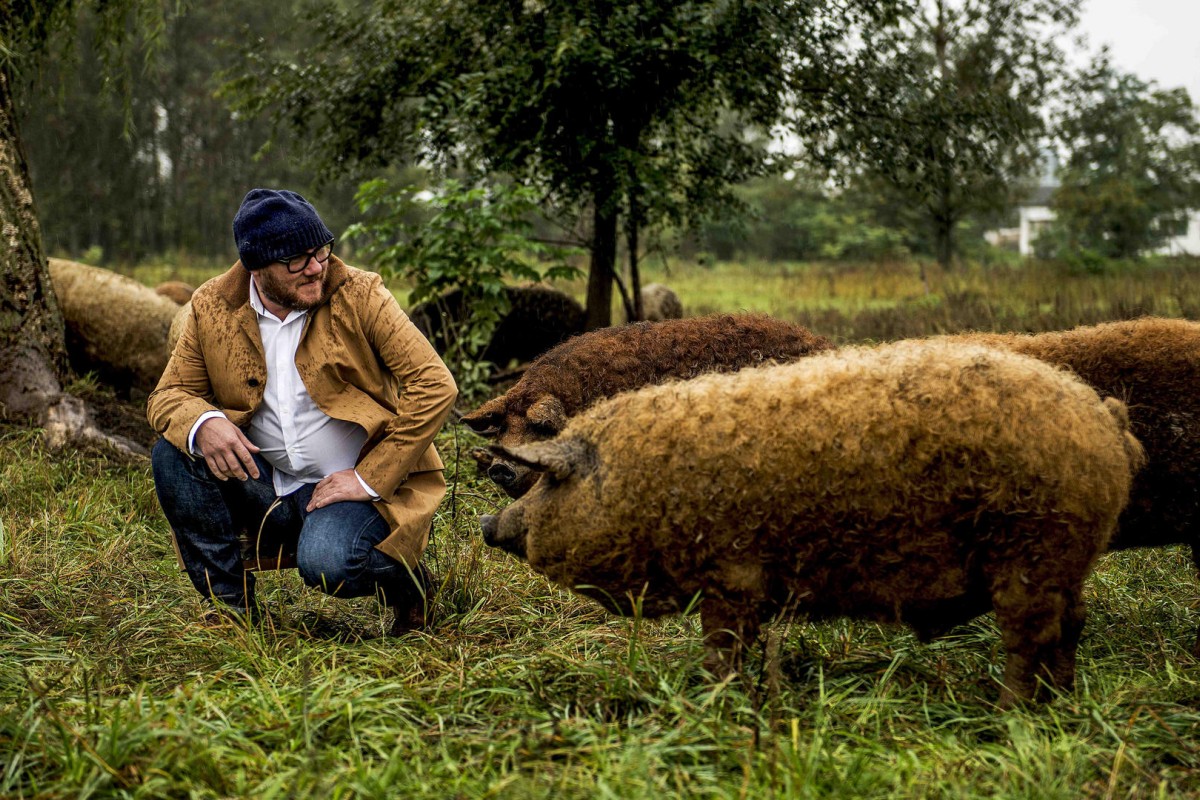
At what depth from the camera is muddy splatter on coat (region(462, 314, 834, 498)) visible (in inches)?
168

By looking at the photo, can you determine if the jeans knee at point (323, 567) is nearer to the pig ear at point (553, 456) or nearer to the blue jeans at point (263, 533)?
the blue jeans at point (263, 533)

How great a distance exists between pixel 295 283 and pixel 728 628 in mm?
2018

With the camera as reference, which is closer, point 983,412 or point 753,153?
point 983,412

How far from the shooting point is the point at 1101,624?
12.1 feet

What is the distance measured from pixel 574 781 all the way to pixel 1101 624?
246cm

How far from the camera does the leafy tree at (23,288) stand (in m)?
6.30

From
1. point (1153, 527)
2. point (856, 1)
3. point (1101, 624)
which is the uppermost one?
point (856, 1)

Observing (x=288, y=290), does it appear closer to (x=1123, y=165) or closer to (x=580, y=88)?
(x=580, y=88)

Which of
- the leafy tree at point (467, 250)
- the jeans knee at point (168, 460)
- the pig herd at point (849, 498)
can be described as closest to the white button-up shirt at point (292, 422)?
the jeans knee at point (168, 460)

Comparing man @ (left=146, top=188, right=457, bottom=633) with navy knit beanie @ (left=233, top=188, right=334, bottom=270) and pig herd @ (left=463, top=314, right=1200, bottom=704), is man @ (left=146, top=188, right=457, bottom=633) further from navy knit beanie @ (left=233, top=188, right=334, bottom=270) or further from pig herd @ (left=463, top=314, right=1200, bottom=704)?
pig herd @ (left=463, top=314, right=1200, bottom=704)

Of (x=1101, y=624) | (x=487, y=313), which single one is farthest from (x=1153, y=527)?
(x=487, y=313)

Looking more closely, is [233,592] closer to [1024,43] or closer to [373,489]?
[373,489]

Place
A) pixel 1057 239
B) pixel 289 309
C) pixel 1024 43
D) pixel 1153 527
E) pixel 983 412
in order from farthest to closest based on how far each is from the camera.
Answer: pixel 1057 239
pixel 1024 43
pixel 289 309
pixel 1153 527
pixel 983 412

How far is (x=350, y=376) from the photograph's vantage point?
3674mm
